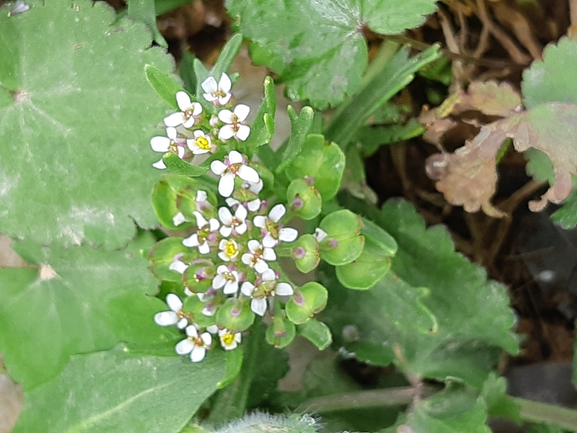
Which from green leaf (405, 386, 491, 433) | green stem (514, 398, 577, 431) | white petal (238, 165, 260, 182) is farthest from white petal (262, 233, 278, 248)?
green stem (514, 398, 577, 431)

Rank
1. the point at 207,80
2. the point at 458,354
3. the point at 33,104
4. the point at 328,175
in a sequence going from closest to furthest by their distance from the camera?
the point at 207,80 → the point at 328,175 → the point at 33,104 → the point at 458,354

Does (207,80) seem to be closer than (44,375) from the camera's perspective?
Yes

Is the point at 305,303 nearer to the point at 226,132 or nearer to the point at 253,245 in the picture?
the point at 253,245

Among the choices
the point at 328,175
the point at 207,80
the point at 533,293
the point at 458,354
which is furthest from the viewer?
the point at 533,293

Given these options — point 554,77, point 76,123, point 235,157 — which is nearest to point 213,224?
point 235,157

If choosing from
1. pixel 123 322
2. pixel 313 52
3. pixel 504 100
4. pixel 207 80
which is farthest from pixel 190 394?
pixel 504 100

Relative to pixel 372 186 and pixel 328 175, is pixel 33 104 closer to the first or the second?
pixel 328 175

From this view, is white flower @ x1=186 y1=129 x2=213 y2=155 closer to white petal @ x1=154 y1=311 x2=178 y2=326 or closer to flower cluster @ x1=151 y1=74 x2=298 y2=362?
flower cluster @ x1=151 y1=74 x2=298 y2=362
